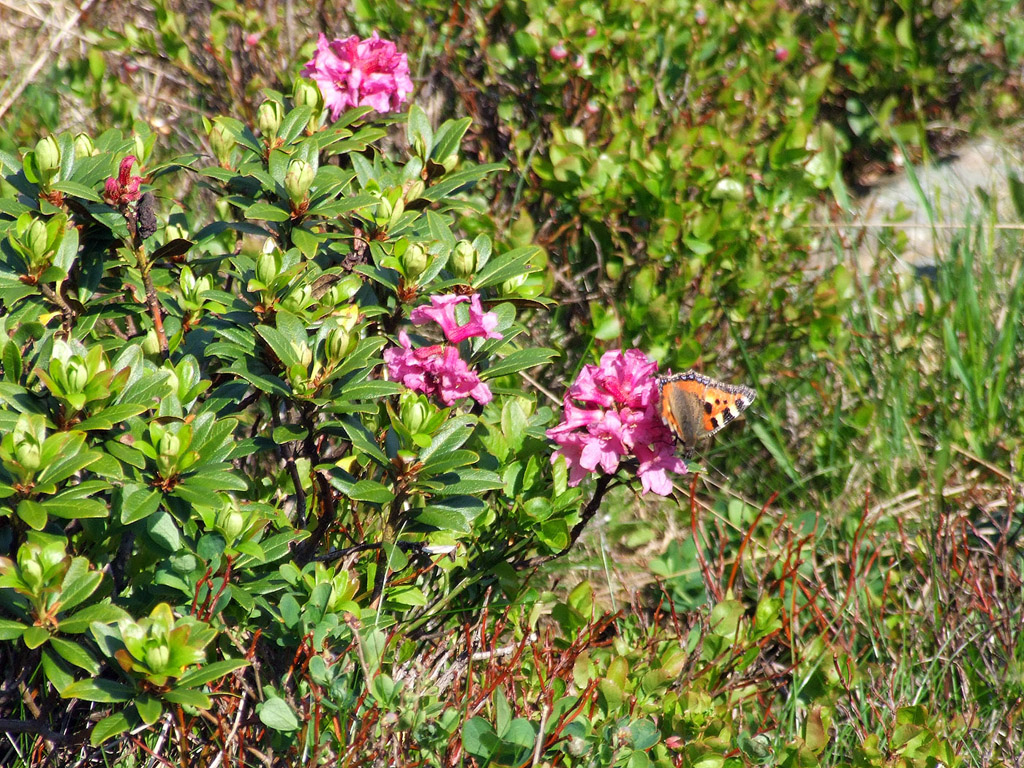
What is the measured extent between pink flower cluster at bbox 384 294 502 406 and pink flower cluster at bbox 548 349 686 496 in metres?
0.18

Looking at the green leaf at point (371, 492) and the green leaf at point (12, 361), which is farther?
the green leaf at point (371, 492)

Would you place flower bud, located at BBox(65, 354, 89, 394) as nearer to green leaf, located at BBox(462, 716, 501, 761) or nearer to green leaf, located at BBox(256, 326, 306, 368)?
green leaf, located at BBox(256, 326, 306, 368)

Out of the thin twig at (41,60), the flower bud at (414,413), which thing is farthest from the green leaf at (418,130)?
the thin twig at (41,60)

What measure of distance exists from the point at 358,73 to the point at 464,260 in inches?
26.9

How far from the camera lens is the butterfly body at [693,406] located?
1789 mm

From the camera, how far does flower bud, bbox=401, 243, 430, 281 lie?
188cm

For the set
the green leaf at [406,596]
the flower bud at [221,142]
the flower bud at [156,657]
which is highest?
the flower bud at [221,142]

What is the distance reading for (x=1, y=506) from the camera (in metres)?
1.52

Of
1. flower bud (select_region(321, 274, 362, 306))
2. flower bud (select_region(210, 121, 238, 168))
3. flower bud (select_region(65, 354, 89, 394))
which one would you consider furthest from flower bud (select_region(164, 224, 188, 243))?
flower bud (select_region(65, 354, 89, 394))

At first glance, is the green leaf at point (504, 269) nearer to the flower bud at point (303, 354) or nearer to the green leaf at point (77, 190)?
the flower bud at point (303, 354)

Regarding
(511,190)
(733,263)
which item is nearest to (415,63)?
(511,190)

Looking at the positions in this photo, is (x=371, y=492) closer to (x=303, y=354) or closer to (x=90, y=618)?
(x=303, y=354)

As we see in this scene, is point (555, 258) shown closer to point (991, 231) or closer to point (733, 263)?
point (733, 263)

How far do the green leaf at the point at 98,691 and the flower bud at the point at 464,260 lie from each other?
999 millimetres
